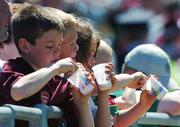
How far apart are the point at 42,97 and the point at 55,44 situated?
0.92ft

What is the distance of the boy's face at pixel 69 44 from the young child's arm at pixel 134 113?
1.66ft

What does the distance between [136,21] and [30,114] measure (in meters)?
9.67

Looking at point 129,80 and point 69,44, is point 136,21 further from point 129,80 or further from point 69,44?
point 69,44

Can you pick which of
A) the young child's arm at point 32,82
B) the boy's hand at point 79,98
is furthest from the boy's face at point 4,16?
the young child's arm at point 32,82

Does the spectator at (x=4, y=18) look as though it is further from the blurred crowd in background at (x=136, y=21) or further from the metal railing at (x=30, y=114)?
the blurred crowd in background at (x=136, y=21)

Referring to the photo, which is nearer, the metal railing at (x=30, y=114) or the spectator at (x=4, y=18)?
the metal railing at (x=30, y=114)

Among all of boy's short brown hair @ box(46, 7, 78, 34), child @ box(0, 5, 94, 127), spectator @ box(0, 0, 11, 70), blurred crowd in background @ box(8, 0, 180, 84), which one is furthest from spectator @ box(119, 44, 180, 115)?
blurred crowd in background @ box(8, 0, 180, 84)

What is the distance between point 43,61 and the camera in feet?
12.3

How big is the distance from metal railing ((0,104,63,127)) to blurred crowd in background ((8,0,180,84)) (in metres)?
8.31

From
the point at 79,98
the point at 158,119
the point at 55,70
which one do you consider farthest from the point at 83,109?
the point at 158,119

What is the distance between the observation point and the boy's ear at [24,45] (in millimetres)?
3762

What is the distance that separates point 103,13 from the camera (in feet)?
42.2

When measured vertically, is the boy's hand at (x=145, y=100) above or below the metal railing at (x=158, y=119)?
above

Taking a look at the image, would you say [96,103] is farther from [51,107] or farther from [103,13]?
[103,13]
